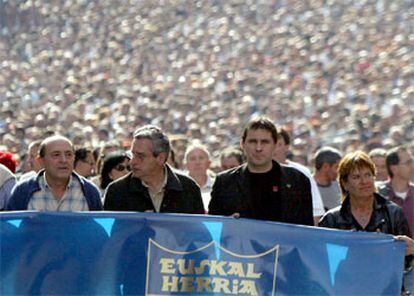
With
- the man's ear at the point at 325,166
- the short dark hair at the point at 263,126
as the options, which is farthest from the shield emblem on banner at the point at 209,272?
the man's ear at the point at 325,166

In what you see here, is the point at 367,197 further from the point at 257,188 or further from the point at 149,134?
the point at 149,134

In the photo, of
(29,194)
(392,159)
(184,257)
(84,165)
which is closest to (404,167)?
(392,159)

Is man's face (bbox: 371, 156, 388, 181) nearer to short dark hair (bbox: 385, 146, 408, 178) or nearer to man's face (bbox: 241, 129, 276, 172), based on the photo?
short dark hair (bbox: 385, 146, 408, 178)

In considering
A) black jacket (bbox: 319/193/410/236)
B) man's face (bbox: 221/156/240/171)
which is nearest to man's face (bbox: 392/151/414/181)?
man's face (bbox: 221/156/240/171)

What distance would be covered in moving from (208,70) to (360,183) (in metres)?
25.2

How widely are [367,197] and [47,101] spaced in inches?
866

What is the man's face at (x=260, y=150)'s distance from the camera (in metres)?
9.60

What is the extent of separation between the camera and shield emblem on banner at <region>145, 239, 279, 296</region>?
8367 millimetres

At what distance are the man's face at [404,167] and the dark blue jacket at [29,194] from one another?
11.3ft

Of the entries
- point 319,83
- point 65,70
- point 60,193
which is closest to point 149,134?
point 60,193

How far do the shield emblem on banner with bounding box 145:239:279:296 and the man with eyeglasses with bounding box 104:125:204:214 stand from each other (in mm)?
989

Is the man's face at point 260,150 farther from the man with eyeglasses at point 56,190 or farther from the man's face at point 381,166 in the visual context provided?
the man's face at point 381,166

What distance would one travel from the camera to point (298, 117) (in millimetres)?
27547

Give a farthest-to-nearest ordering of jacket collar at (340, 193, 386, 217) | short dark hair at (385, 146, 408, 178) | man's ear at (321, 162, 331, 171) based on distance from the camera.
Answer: man's ear at (321, 162, 331, 171)
short dark hair at (385, 146, 408, 178)
jacket collar at (340, 193, 386, 217)
